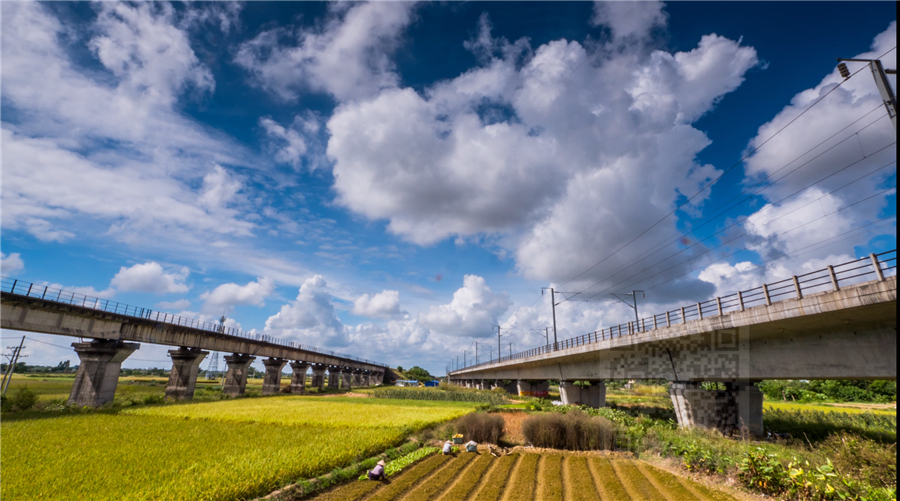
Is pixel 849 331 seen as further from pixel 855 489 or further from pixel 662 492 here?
pixel 662 492

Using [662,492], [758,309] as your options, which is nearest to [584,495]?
[662,492]

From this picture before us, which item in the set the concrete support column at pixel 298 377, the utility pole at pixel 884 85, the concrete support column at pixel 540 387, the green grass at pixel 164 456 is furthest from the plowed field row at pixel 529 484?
the concrete support column at pixel 540 387

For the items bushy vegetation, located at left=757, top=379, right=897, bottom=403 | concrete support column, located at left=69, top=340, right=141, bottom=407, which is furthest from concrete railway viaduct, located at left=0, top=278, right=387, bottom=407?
bushy vegetation, located at left=757, top=379, right=897, bottom=403

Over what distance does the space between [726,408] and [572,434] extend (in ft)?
37.1

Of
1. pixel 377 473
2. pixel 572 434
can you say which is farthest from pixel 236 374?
pixel 572 434

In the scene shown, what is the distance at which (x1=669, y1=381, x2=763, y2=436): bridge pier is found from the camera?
81.2 feet

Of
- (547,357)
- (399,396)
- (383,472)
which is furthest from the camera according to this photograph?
(399,396)

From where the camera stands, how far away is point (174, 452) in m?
17.6

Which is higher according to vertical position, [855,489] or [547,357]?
[547,357]

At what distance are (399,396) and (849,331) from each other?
2434 inches

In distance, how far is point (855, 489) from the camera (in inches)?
466

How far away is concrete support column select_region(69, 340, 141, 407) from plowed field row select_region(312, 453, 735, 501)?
3447cm

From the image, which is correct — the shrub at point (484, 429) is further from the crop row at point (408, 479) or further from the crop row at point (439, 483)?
the crop row at point (439, 483)

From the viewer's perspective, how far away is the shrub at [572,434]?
→ 23.0 meters
